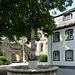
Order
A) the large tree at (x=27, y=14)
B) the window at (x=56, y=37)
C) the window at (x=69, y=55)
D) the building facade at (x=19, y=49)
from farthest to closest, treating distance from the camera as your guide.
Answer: the building facade at (x=19, y=49), the window at (x=56, y=37), the window at (x=69, y=55), the large tree at (x=27, y=14)

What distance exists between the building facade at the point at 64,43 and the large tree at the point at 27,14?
6.76 metres

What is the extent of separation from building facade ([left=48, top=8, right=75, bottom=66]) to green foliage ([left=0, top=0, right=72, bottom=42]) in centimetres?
676

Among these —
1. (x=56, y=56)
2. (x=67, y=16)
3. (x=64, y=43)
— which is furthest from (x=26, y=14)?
(x=56, y=56)

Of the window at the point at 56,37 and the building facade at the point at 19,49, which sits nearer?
the window at the point at 56,37

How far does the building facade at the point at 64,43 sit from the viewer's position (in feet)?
62.8

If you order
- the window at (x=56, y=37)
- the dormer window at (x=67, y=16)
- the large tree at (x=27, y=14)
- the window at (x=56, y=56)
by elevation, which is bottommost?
the window at (x=56, y=56)

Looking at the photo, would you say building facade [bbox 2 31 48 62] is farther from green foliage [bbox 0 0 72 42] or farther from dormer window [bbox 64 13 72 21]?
green foliage [bbox 0 0 72 42]

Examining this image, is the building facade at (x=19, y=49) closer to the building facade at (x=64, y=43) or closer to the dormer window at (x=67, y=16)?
the building facade at (x=64, y=43)

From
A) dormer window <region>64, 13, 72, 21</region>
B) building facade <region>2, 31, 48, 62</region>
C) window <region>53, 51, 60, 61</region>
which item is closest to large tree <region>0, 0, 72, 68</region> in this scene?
dormer window <region>64, 13, 72, 21</region>

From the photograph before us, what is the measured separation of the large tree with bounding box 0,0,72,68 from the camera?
36.2ft

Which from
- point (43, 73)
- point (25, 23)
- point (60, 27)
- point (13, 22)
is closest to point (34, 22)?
point (25, 23)

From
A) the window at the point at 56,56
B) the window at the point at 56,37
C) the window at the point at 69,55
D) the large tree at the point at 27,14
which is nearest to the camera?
the large tree at the point at 27,14

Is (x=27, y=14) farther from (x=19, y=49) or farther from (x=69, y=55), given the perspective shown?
(x=19, y=49)

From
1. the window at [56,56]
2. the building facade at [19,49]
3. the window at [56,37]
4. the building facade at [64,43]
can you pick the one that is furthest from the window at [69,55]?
the building facade at [19,49]
